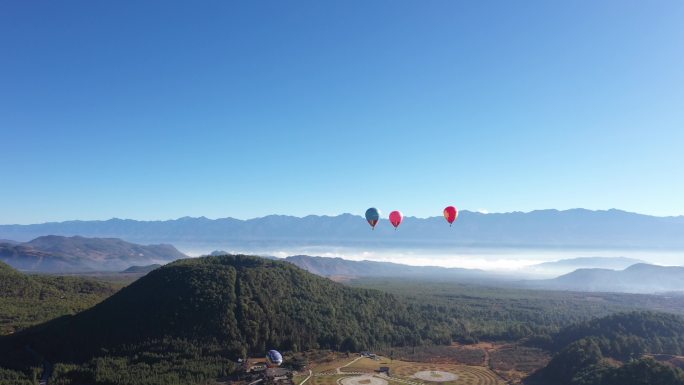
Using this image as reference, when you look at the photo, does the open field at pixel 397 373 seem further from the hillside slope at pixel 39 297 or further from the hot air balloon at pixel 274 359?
the hillside slope at pixel 39 297

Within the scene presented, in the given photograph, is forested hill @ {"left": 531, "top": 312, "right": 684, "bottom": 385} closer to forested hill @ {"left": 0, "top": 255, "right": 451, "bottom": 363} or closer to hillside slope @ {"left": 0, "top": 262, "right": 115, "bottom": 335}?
forested hill @ {"left": 0, "top": 255, "right": 451, "bottom": 363}

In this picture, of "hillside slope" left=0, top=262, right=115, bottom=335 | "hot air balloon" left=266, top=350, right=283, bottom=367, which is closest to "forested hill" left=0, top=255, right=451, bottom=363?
"hot air balloon" left=266, top=350, right=283, bottom=367

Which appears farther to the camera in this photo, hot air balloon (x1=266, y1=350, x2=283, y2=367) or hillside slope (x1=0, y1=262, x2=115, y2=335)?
hillside slope (x1=0, y1=262, x2=115, y2=335)

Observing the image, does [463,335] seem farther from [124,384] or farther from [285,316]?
[124,384]

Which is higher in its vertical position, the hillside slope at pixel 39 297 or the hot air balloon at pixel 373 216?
the hot air balloon at pixel 373 216

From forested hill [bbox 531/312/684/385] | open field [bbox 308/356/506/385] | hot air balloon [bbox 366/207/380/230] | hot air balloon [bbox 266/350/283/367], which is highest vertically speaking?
hot air balloon [bbox 366/207/380/230]

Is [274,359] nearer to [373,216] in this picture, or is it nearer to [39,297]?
[373,216]

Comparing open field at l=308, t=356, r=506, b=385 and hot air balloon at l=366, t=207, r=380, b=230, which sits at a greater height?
hot air balloon at l=366, t=207, r=380, b=230

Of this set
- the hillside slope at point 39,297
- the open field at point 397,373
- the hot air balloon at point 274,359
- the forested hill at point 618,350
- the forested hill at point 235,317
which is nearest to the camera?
the forested hill at point 618,350

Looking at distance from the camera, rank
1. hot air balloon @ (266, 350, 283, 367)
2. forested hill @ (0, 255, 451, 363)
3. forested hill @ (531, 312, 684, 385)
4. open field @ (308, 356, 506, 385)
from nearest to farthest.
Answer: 1. forested hill @ (531, 312, 684, 385)
2. open field @ (308, 356, 506, 385)
3. hot air balloon @ (266, 350, 283, 367)
4. forested hill @ (0, 255, 451, 363)

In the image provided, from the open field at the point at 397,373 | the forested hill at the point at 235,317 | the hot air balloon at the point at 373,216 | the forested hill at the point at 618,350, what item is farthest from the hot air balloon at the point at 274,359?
the forested hill at the point at 618,350
